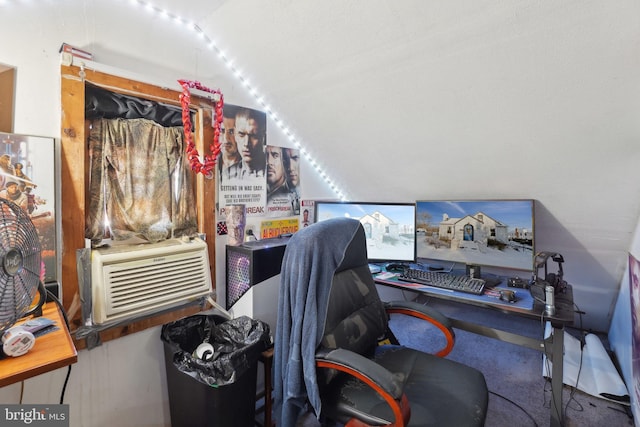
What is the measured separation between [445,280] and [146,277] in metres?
1.80

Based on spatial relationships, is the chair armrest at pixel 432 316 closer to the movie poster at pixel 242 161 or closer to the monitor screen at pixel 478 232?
the monitor screen at pixel 478 232

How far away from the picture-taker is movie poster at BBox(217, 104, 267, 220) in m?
1.94

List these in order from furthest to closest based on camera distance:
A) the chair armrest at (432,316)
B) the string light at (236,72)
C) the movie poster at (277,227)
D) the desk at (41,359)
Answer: the movie poster at (277,227), the string light at (236,72), the chair armrest at (432,316), the desk at (41,359)

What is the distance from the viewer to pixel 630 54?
1.23 metres

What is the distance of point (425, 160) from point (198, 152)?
1546mm

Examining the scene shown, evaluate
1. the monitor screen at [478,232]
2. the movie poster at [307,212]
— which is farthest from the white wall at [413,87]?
the movie poster at [307,212]

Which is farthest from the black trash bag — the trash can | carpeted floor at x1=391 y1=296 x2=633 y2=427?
carpeted floor at x1=391 y1=296 x2=633 y2=427

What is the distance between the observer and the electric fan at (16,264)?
0.81 metres

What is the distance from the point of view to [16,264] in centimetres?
85

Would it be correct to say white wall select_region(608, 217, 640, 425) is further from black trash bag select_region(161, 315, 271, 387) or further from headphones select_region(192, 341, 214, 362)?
headphones select_region(192, 341, 214, 362)

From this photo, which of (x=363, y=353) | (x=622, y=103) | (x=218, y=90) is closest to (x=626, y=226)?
(x=622, y=103)

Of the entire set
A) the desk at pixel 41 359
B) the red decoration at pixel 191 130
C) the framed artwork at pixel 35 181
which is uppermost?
the red decoration at pixel 191 130

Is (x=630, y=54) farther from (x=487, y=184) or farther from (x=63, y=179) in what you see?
(x=63, y=179)

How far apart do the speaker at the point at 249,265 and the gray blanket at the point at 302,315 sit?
1.64 ft
